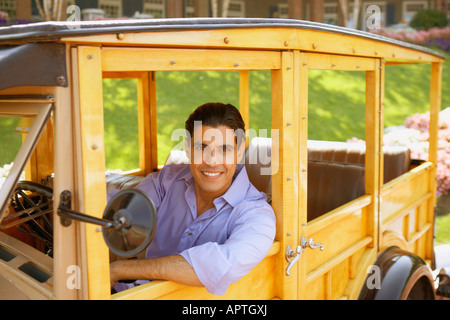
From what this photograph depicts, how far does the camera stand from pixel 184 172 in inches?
108

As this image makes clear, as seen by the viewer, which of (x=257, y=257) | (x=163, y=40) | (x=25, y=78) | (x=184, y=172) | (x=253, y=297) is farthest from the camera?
(x=184, y=172)

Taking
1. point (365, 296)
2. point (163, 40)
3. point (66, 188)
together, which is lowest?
point (365, 296)

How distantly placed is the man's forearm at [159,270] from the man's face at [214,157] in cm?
62

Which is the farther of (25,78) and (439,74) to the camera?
(439,74)

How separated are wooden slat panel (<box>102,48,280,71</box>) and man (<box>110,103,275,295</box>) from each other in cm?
44

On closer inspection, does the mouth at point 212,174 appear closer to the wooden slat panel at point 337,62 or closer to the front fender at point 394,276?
the wooden slat panel at point 337,62

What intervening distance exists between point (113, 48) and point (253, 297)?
1228 millimetres

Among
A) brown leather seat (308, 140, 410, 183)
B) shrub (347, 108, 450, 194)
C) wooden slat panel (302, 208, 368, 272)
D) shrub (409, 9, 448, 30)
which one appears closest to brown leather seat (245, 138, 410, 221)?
brown leather seat (308, 140, 410, 183)

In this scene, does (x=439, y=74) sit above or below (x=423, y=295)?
above

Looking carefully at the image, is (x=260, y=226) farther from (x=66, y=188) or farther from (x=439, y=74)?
(x=439, y=74)

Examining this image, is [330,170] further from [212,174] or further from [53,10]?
[53,10]

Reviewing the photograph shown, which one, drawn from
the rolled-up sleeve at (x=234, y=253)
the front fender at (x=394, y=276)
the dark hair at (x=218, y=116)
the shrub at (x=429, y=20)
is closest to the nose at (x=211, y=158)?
the dark hair at (x=218, y=116)

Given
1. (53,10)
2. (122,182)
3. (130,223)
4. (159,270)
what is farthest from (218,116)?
(53,10)

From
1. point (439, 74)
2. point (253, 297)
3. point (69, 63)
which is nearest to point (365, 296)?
point (253, 297)
